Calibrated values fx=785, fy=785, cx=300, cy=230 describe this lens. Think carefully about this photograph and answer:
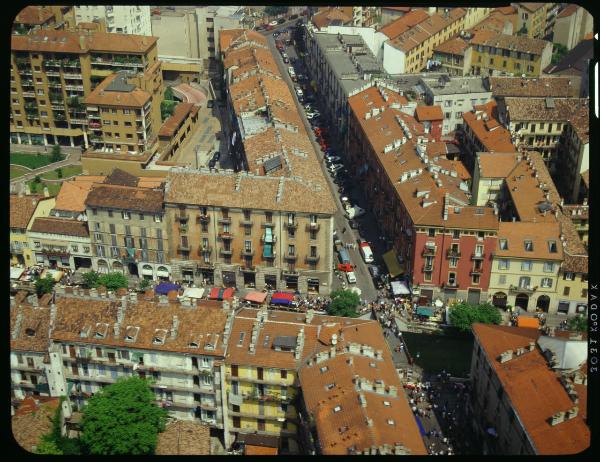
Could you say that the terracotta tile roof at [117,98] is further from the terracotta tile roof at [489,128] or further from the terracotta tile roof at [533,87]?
the terracotta tile roof at [533,87]

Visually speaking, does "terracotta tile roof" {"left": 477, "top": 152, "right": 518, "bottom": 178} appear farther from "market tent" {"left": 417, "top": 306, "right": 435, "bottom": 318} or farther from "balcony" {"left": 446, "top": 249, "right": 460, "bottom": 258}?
"market tent" {"left": 417, "top": 306, "right": 435, "bottom": 318}

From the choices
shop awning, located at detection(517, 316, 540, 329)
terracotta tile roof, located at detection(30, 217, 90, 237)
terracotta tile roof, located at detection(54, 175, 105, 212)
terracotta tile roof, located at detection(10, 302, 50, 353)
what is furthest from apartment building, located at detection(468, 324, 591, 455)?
terracotta tile roof, located at detection(54, 175, 105, 212)

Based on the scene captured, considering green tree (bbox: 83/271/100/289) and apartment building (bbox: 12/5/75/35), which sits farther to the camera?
apartment building (bbox: 12/5/75/35)

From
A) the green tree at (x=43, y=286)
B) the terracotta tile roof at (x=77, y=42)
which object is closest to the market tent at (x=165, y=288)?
the green tree at (x=43, y=286)

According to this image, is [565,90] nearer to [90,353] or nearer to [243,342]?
[243,342]

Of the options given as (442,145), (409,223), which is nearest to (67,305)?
(409,223)

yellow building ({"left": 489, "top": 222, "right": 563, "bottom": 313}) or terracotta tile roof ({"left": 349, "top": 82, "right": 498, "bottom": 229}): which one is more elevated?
terracotta tile roof ({"left": 349, "top": 82, "right": 498, "bottom": 229})

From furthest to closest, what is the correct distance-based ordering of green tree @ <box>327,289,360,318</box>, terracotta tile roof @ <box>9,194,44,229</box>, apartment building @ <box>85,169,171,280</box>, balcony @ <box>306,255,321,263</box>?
terracotta tile roof @ <box>9,194,44,229</box> → apartment building @ <box>85,169,171,280</box> → balcony @ <box>306,255,321,263</box> → green tree @ <box>327,289,360,318</box>
